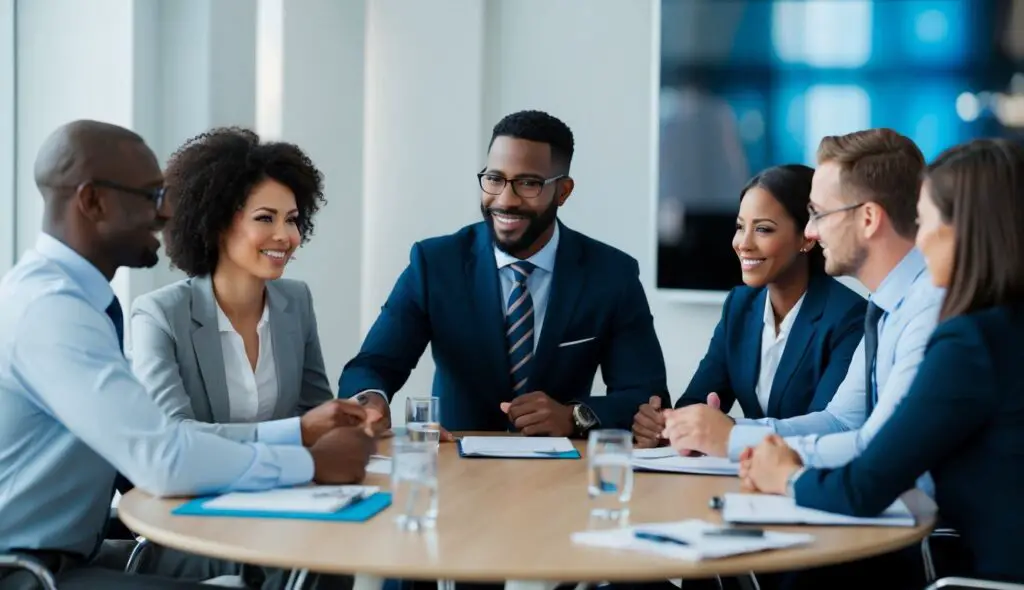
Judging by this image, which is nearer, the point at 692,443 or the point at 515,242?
the point at 692,443

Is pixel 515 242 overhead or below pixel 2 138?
below

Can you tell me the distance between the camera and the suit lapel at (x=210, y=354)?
290 cm

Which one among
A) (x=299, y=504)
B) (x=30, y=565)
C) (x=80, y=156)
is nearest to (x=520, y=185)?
(x=80, y=156)

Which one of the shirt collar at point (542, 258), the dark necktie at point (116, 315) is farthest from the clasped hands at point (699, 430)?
the dark necktie at point (116, 315)

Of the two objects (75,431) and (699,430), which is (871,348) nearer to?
(699,430)

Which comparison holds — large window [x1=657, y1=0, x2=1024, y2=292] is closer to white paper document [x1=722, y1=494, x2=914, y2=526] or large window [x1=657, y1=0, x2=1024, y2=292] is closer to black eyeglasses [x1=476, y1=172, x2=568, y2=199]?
black eyeglasses [x1=476, y1=172, x2=568, y2=199]

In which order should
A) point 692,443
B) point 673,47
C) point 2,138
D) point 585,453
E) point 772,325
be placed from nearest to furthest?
point 692,443
point 585,453
point 772,325
point 2,138
point 673,47

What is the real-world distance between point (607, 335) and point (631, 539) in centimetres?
160

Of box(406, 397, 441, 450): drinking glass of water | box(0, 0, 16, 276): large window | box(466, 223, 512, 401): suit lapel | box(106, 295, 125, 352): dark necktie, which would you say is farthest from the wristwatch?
box(0, 0, 16, 276): large window

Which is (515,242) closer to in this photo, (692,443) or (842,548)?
(692,443)

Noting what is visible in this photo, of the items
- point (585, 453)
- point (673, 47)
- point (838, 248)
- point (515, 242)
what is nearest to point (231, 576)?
point (585, 453)

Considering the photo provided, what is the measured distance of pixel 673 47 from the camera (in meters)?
5.04

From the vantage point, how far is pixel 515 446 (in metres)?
2.86

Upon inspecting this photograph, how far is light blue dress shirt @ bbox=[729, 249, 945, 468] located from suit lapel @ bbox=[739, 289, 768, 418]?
421 millimetres
